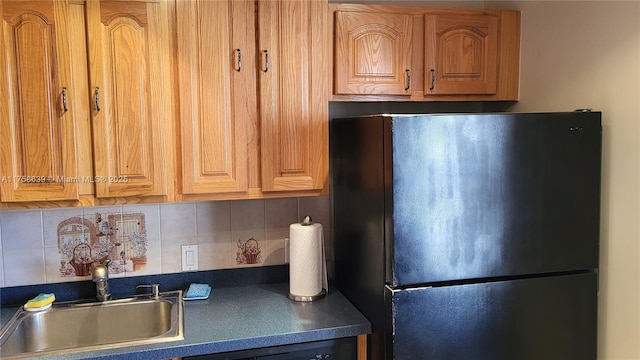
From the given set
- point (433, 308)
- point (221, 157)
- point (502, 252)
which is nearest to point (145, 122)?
point (221, 157)

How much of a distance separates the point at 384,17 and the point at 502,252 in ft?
3.25

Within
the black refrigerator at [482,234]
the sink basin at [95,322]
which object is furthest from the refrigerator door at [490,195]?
the sink basin at [95,322]

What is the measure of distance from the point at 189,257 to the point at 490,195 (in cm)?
124

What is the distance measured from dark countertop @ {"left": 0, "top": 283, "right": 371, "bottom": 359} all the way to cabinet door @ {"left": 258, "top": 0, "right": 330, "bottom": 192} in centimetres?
46

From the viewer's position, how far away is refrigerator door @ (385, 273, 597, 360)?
1.68 meters

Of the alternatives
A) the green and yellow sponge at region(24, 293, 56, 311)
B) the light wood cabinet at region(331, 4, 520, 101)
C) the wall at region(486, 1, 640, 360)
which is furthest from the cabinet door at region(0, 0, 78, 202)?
the wall at region(486, 1, 640, 360)

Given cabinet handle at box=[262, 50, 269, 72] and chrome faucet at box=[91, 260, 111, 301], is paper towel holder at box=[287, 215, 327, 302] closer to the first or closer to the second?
cabinet handle at box=[262, 50, 269, 72]

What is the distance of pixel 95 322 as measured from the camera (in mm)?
2061

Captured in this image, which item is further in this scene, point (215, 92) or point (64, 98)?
point (215, 92)

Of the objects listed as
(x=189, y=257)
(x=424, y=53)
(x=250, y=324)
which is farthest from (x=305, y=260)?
(x=424, y=53)

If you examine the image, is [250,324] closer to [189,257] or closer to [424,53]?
[189,257]

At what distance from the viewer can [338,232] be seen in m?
2.25

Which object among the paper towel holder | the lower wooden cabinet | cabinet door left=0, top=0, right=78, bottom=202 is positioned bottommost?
the lower wooden cabinet

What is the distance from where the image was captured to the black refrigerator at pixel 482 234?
1.66 meters
